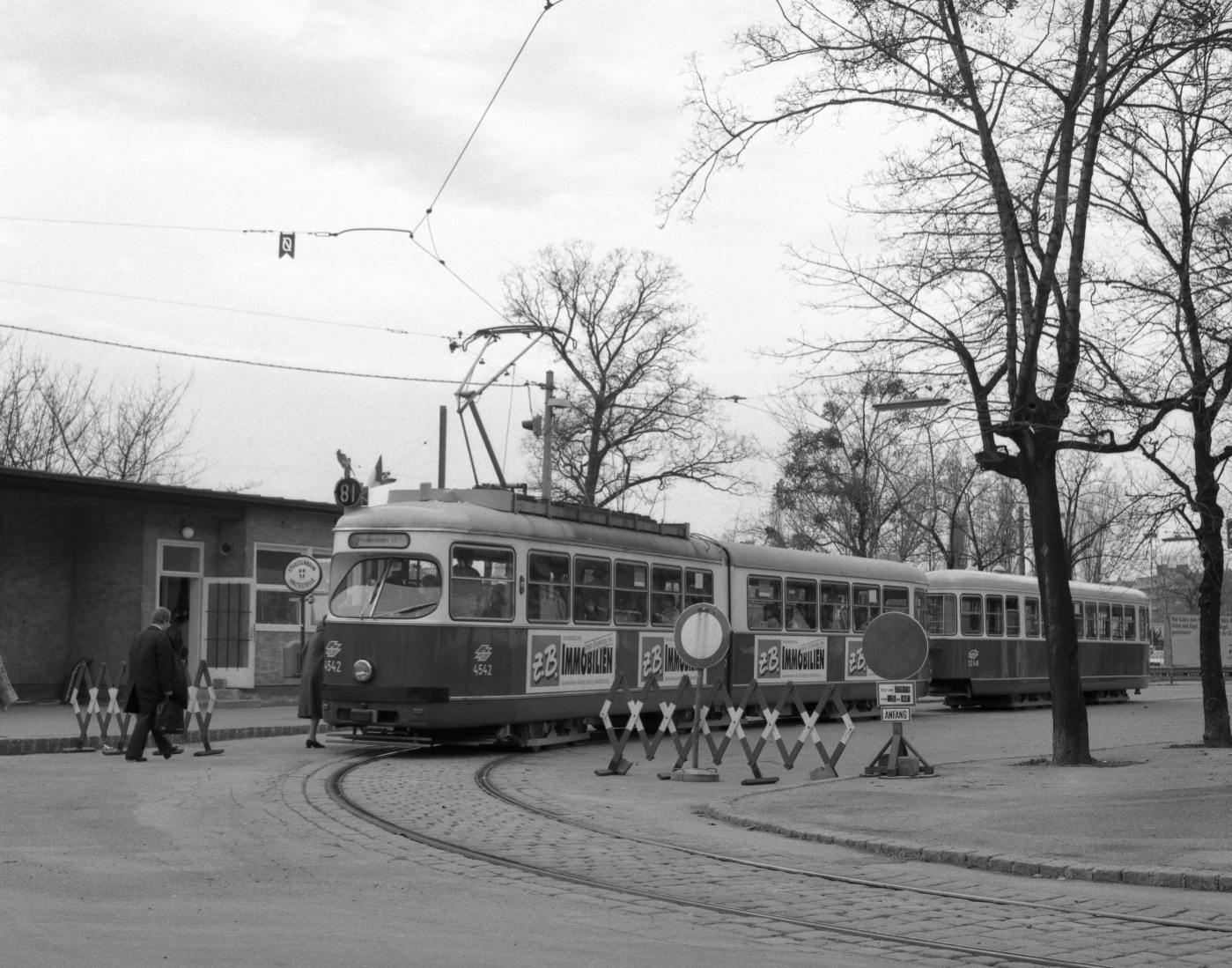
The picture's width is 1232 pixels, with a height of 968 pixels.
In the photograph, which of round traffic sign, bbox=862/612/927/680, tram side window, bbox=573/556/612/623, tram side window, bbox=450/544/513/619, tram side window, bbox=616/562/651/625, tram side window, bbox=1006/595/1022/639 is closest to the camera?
round traffic sign, bbox=862/612/927/680

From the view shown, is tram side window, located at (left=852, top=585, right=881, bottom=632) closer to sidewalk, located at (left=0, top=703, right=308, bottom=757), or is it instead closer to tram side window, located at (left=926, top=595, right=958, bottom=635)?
tram side window, located at (left=926, top=595, right=958, bottom=635)

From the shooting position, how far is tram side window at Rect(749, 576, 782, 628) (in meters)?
26.2

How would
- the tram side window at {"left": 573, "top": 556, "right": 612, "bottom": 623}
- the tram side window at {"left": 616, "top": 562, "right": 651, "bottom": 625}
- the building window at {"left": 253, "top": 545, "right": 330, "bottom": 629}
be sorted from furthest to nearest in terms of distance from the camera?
the building window at {"left": 253, "top": 545, "right": 330, "bottom": 629} → the tram side window at {"left": 616, "top": 562, "right": 651, "bottom": 625} → the tram side window at {"left": 573, "top": 556, "right": 612, "bottom": 623}

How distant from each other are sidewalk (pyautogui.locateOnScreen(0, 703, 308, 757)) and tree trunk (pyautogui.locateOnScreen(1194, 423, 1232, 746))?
1312cm

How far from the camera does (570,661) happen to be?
67.7ft

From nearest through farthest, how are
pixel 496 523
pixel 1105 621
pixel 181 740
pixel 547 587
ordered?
pixel 496 523
pixel 181 740
pixel 547 587
pixel 1105 621

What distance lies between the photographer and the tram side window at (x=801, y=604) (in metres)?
27.3

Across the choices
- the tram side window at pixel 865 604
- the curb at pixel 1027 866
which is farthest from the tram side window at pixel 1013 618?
the curb at pixel 1027 866

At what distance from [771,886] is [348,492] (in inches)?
708

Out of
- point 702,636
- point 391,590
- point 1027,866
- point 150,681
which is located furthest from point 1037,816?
point 150,681

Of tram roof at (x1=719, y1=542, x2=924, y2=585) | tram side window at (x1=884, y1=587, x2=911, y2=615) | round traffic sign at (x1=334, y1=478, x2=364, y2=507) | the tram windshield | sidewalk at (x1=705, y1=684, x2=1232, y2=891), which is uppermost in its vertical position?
round traffic sign at (x1=334, y1=478, x2=364, y2=507)

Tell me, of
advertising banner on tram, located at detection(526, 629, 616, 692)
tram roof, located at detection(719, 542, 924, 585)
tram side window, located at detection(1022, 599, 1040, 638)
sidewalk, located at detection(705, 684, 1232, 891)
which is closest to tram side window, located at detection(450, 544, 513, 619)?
advertising banner on tram, located at detection(526, 629, 616, 692)

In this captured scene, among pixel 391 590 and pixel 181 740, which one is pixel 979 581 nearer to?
pixel 391 590

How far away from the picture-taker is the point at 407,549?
18.6 m
